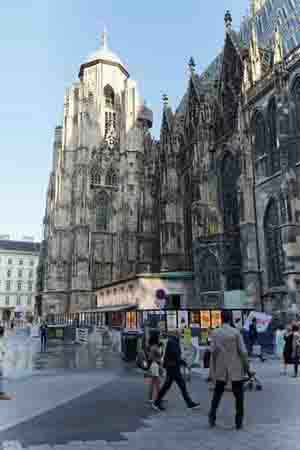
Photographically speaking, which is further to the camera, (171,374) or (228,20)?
(228,20)

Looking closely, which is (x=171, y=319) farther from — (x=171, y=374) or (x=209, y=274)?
(x=209, y=274)

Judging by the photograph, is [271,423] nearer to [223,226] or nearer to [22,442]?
[22,442]

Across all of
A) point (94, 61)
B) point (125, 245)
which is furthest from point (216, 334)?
point (94, 61)

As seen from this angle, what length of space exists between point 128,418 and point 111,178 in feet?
146

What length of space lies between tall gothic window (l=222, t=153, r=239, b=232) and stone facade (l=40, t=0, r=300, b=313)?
0.10 metres

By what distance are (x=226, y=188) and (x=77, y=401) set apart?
88.6 feet

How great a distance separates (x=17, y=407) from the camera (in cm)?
803

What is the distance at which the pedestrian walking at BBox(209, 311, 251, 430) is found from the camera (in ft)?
19.9

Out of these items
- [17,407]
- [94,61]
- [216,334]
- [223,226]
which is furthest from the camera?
[94,61]

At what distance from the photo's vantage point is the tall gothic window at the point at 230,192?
105 ft

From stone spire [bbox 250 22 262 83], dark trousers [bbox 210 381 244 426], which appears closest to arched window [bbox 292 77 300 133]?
stone spire [bbox 250 22 262 83]

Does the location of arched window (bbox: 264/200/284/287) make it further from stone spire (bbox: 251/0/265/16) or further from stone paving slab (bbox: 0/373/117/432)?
stone spire (bbox: 251/0/265/16)

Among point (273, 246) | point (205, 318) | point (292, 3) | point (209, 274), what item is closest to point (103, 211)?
point (209, 274)

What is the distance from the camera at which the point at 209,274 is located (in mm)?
32000
